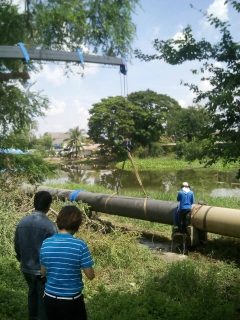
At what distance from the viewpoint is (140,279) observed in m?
5.45

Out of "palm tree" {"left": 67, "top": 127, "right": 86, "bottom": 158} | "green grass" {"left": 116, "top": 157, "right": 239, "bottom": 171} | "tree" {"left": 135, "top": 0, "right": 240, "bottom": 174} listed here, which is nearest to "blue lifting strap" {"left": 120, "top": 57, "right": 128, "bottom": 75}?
"tree" {"left": 135, "top": 0, "right": 240, "bottom": 174}

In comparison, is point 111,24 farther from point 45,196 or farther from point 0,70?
point 45,196

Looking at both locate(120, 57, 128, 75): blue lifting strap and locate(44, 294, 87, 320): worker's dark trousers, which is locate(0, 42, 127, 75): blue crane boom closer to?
locate(120, 57, 128, 75): blue lifting strap

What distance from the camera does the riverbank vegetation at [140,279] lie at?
12.9 ft

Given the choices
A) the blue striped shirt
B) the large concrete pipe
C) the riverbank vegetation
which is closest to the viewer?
the blue striped shirt

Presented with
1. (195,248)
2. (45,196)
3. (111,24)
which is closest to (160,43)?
(45,196)

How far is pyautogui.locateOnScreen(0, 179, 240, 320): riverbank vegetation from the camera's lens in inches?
155

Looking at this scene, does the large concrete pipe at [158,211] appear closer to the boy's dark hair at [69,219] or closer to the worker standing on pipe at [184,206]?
the worker standing on pipe at [184,206]

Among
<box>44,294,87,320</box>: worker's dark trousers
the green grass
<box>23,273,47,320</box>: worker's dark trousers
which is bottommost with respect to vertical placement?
the green grass

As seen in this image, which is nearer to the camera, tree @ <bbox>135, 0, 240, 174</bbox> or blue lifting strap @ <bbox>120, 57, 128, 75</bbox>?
tree @ <bbox>135, 0, 240, 174</bbox>

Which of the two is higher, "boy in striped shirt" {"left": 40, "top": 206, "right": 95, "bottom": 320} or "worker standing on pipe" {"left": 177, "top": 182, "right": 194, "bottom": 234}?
"boy in striped shirt" {"left": 40, "top": 206, "right": 95, "bottom": 320}

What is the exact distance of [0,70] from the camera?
10.5m

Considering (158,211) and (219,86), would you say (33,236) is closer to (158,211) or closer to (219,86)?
(219,86)

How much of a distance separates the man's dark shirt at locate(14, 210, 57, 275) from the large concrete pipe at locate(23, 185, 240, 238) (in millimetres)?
4281
